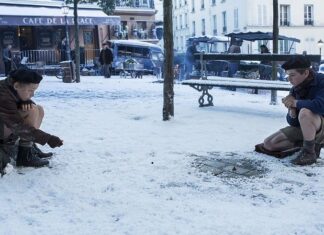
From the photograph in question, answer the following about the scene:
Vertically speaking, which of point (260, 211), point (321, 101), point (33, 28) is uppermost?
point (33, 28)

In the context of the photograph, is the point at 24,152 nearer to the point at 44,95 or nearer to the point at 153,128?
the point at 153,128

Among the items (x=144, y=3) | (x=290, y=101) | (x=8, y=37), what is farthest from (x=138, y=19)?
(x=290, y=101)

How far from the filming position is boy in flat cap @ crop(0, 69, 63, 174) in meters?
4.21

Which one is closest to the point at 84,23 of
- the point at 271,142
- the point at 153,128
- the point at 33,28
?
the point at 33,28

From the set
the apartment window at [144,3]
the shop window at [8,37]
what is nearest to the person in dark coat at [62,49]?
the shop window at [8,37]

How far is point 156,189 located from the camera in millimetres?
4062

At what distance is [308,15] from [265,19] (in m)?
5.25

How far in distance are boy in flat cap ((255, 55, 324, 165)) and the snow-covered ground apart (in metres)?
0.20

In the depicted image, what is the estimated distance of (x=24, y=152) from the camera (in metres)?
4.63

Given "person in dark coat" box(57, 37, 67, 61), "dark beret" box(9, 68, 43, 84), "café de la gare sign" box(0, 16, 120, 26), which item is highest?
"café de la gare sign" box(0, 16, 120, 26)

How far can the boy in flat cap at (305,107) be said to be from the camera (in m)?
4.63

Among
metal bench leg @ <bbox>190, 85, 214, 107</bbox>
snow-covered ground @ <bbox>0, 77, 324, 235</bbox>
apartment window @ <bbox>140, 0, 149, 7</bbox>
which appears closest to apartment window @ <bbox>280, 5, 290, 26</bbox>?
apartment window @ <bbox>140, 0, 149, 7</bbox>

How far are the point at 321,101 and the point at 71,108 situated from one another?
5.53 m

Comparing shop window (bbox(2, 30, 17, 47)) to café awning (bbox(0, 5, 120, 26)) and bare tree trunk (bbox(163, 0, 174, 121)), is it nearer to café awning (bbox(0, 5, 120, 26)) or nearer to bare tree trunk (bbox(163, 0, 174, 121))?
café awning (bbox(0, 5, 120, 26))
